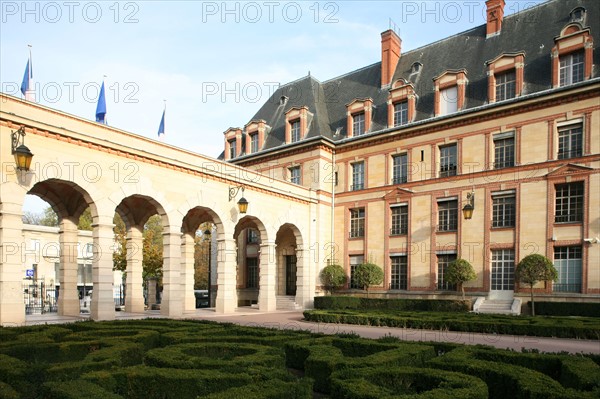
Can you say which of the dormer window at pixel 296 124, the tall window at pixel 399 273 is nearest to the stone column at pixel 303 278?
the tall window at pixel 399 273

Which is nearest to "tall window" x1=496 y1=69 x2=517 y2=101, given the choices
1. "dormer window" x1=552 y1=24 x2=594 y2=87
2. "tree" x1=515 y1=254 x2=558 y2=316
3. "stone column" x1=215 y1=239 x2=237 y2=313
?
"dormer window" x1=552 y1=24 x2=594 y2=87

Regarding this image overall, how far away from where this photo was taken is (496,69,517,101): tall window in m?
27.4

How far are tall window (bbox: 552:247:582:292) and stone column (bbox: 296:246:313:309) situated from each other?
1504 centimetres

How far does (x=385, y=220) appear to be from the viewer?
104 ft

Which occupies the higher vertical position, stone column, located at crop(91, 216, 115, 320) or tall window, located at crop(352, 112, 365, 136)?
tall window, located at crop(352, 112, 365, 136)

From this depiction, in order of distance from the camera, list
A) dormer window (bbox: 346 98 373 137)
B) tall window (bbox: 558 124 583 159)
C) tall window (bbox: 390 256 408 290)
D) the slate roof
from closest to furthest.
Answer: tall window (bbox: 558 124 583 159), the slate roof, tall window (bbox: 390 256 408 290), dormer window (bbox: 346 98 373 137)

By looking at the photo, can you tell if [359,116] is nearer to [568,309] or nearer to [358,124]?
[358,124]

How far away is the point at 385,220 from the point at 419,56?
13.2 metres

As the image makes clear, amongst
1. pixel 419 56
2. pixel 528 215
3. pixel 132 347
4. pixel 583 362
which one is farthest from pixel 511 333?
pixel 419 56

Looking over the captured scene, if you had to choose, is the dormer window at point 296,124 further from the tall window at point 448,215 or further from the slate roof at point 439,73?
the tall window at point 448,215

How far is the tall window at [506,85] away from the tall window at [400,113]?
6069 mm

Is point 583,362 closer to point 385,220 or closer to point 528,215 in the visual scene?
point 528,215

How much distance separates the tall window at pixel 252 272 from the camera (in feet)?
123

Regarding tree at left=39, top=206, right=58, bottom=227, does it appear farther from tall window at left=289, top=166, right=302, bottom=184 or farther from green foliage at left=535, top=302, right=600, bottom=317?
green foliage at left=535, top=302, right=600, bottom=317
